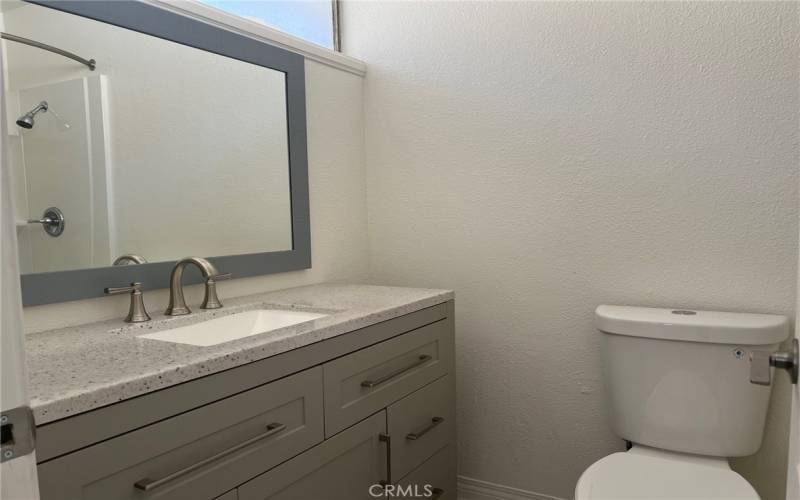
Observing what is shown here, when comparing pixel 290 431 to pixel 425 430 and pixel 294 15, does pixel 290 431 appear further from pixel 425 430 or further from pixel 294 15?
pixel 294 15

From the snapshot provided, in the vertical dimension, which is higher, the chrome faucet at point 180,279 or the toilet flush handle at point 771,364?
the chrome faucet at point 180,279

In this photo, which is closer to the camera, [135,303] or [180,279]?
[135,303]

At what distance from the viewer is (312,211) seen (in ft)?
6.70

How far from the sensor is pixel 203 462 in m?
1.01

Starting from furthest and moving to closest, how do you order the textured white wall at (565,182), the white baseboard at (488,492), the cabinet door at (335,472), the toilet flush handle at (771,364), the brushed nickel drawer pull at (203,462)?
the white baseboard at (488,492)
the textured white wall at (565,182)
the cabinet door at (335,472)
the brushed nickel drawer pull at (203,462)
the toilet flush handle at (771,364)

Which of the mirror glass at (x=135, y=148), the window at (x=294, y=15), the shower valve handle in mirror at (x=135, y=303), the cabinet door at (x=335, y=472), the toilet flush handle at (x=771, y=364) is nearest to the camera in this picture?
the toilet flush handle at (x=771, y=364)

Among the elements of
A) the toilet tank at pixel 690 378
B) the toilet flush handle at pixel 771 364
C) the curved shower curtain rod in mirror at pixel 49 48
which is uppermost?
the curved shower curtain rod in mirror at pixel 49 48

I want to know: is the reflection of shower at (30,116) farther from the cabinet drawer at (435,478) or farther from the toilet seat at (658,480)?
the toilet seat at (658,480)

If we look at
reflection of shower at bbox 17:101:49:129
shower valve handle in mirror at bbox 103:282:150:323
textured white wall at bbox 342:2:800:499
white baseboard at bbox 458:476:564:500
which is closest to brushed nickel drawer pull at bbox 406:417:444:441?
textured white wall at bbox 342:2:800:499

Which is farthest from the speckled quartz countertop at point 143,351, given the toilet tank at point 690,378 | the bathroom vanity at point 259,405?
the toilet tank at point 690,378

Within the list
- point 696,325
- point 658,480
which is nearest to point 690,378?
point 696,325

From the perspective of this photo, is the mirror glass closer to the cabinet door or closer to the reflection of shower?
the reflection of shower

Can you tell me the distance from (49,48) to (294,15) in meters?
0.99

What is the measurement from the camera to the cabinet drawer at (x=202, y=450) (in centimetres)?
84
